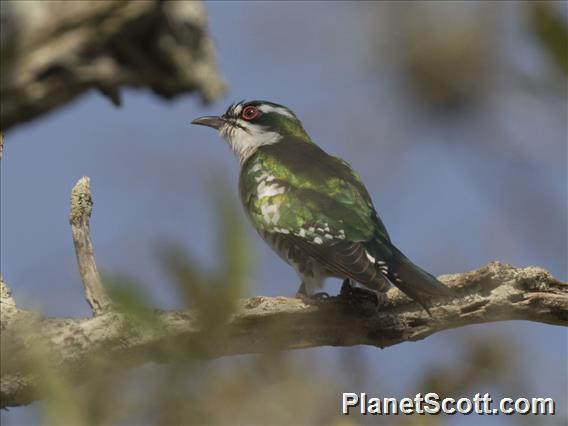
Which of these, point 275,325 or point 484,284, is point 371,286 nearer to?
point 484,284

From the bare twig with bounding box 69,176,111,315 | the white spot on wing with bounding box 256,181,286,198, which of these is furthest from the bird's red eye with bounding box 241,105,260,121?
the bare twig with bounding box 69,176,111,315

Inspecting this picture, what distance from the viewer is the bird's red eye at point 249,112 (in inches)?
312

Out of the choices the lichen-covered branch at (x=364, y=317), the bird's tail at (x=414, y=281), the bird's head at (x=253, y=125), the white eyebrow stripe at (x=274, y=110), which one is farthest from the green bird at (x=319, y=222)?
the white eyebrow stripe at (x=274, y=110)

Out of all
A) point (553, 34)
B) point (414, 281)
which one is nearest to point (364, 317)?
point (414, 281)

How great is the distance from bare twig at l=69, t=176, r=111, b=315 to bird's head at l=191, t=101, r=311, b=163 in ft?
10.9

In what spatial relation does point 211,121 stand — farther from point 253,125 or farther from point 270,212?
point 270,212

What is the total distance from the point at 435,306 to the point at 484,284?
29cm

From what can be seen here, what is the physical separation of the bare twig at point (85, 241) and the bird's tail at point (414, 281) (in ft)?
5.34

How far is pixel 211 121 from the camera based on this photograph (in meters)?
8.07

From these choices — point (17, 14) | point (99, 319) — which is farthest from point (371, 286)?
point (17, 14)

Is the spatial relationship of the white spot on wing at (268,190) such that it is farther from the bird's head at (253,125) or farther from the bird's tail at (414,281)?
the bird's head at (253,125)

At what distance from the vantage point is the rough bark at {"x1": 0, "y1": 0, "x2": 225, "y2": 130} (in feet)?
5.34

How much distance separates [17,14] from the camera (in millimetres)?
1628

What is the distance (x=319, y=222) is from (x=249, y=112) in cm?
238
